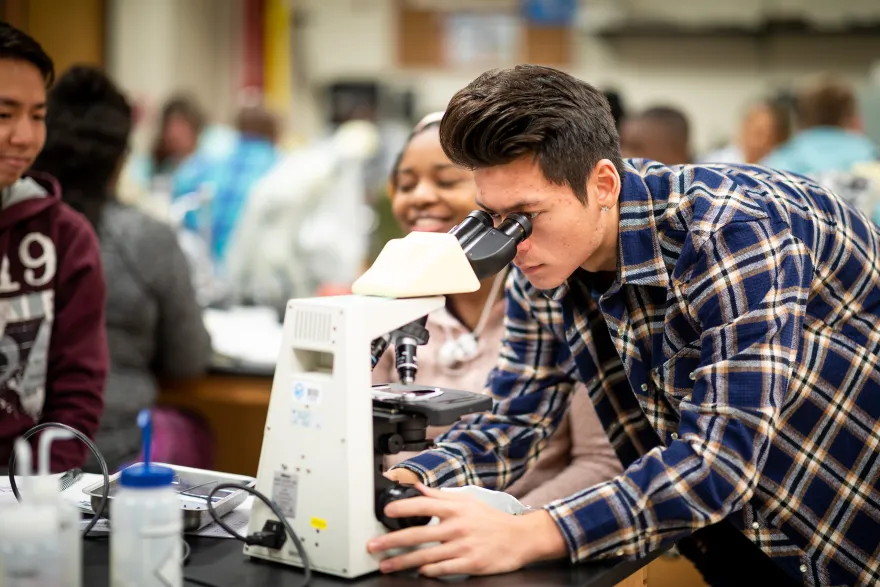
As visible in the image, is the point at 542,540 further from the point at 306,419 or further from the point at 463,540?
the point at 306,419

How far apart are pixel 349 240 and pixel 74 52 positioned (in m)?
3.87

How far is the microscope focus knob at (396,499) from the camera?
3.92 feet

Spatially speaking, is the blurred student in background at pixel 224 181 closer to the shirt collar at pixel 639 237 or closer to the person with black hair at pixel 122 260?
the person with black hair at pixel 122 260

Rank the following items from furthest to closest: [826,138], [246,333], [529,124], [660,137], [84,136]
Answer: [826,138]
[660,137]
[246,333]
[84,136]
[529,124]

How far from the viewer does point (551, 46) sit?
32.4 ft

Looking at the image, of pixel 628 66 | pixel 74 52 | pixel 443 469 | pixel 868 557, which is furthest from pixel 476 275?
pixel 628 66

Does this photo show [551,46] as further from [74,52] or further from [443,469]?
[443,469]

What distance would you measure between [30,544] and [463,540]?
1.62 ft

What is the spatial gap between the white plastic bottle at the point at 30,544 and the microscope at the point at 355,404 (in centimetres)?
28

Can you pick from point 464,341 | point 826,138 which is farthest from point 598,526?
point 826,138

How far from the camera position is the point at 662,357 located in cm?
141

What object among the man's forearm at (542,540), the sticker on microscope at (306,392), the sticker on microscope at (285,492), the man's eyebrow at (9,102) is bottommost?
the man's forearm at (542,540)

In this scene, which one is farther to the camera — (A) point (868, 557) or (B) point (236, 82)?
(B) point (236, 82)

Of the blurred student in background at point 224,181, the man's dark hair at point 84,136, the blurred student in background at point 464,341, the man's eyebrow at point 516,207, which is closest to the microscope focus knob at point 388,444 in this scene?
the man's eyebrow at point 516,207
